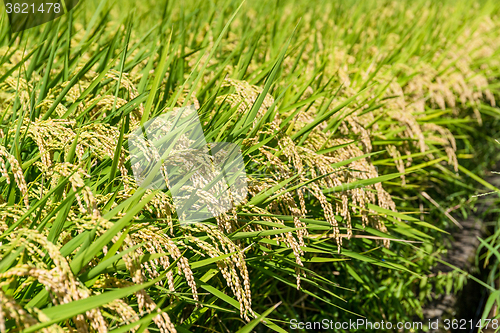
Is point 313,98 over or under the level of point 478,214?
over

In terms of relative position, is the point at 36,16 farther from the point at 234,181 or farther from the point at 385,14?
the point at 385,14

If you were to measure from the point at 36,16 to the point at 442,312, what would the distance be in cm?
315

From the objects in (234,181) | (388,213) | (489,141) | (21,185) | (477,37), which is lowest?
(489,141)

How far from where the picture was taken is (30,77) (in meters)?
1.79

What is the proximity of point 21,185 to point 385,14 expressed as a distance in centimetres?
457

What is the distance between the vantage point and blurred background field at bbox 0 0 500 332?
3.12ft

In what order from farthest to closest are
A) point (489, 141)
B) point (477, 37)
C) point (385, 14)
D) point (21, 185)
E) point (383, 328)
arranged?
point (385, 14) < point (477, 37) < point (489, 141) < point (383, 328) < point (21, 185)

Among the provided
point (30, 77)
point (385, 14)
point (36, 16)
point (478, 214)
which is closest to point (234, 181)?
point (30, 77)

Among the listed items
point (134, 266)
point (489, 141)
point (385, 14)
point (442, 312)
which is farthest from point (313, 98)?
point (385, 14)

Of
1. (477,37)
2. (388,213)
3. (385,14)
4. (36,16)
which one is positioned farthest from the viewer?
(385,14)

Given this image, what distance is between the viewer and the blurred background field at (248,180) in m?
0.95

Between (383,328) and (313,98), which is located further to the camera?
(383,328)

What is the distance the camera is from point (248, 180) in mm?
1387

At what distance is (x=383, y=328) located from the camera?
2.14 meters
